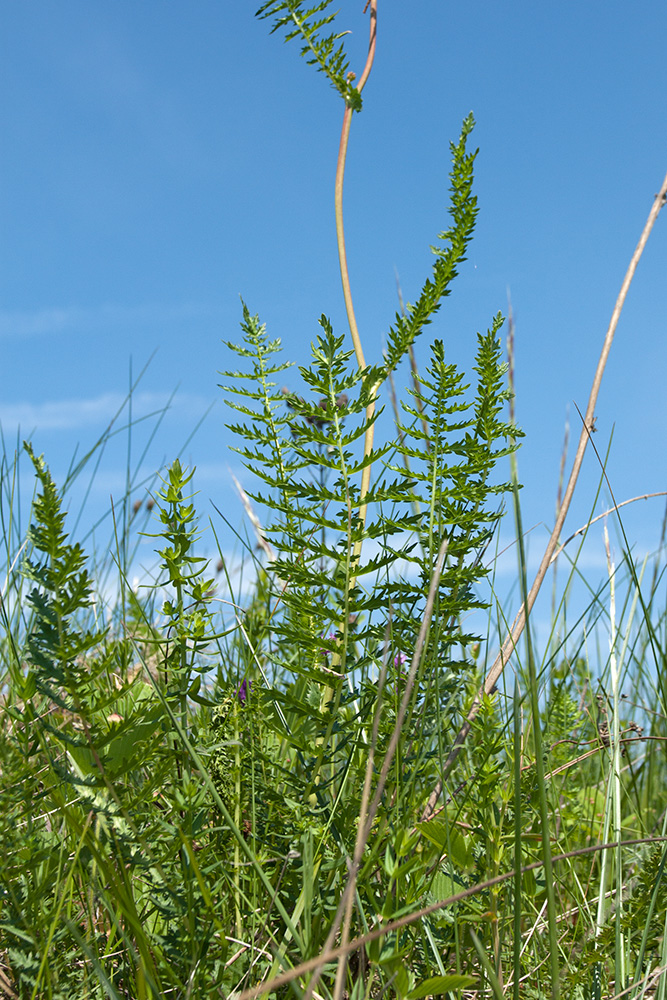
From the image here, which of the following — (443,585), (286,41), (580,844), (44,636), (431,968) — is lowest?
(431,968)

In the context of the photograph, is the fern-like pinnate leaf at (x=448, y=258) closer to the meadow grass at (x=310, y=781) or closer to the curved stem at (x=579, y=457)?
the meadow grass at (x=310, y=781)

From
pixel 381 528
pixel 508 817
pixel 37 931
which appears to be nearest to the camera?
pixel 37 931

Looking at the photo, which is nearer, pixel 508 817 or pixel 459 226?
pixel 459 226

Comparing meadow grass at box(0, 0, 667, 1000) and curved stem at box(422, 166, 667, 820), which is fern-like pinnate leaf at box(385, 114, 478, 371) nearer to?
meadow grass at box(0, 0, 667, 1000)

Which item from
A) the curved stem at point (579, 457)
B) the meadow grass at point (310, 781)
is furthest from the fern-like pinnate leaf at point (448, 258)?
the curved stem at point (579, 457)

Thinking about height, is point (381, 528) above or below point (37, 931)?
above

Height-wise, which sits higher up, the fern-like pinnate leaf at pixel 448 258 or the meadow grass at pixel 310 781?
the fern-like pinnate leaf at pixel 448 258

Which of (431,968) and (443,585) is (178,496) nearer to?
(443,585)

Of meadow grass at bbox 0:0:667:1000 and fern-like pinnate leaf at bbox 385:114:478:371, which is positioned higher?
fern-like pinnate leaf at bbox 385:114:478:371

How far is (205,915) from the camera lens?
3.77 ft

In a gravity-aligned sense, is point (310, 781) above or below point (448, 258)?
below

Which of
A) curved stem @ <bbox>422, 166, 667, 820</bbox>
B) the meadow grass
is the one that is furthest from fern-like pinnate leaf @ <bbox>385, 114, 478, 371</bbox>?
curved stem @ <bbox>422, 166, 667, 820</bbox>

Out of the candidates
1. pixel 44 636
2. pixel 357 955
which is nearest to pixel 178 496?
pixel 44 636

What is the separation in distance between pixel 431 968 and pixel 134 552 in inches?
86.8
